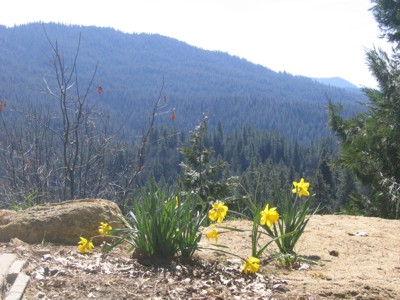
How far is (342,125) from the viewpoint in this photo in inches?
484

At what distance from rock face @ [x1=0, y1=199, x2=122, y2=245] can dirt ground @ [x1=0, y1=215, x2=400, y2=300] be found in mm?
153

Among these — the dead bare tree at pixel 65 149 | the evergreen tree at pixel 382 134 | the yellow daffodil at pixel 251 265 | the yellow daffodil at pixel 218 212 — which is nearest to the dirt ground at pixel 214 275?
the yellow daffodil at pixel 251 265

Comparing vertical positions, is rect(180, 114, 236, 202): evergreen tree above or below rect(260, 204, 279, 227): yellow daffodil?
below

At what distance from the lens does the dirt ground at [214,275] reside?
2709 millimetres

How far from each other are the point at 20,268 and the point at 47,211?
1.33 metres

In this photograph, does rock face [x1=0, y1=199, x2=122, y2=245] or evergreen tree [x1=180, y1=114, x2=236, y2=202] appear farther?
evergreen tree [x1=180, y1=114, x2=236, y2=202]

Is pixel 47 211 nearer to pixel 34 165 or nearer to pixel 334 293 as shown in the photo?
pixel 334 293

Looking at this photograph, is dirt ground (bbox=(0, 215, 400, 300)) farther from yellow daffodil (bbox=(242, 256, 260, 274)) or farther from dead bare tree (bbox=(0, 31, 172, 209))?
dead bare tree (bbox=(0, 31, 172, 209))

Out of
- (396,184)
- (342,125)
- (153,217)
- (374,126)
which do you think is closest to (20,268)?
(153,217)

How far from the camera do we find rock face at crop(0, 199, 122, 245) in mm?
3830

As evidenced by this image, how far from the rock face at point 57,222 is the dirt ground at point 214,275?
0.15 metres

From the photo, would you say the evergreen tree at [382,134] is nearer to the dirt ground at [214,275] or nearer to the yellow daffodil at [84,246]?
the dirt ground at [214,275]

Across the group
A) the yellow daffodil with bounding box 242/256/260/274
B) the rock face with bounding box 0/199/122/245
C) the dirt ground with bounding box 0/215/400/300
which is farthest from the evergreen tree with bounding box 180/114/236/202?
the yellow daffodil with bounding box 242/256/260/274

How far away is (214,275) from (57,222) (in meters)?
1.46
